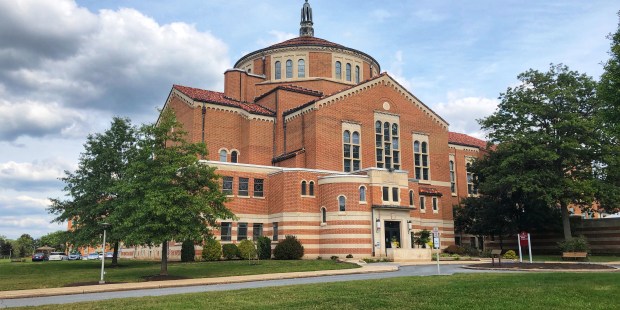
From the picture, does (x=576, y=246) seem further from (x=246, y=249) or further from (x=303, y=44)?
(x=303, y=44)

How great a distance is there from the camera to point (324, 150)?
160ft

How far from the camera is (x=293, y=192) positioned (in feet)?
145

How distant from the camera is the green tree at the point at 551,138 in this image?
147 ft

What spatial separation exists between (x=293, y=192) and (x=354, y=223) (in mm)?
5936

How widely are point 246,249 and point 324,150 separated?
41.2ft

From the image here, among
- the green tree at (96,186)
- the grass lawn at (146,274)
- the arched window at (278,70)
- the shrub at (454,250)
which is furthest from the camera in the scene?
the arched window at (278,70)

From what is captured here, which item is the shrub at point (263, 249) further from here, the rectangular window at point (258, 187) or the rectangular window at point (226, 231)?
the rectangular window at point (258, 187)

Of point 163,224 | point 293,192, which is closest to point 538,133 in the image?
point 293,192

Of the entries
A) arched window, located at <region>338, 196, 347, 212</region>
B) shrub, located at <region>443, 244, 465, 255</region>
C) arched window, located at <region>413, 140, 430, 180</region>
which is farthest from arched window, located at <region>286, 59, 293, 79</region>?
shrub, located at <region>443, 244, 465, 255</region>

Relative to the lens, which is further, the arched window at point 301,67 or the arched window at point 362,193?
the arched window at point 301,67

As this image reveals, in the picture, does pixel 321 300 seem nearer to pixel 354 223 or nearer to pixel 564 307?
pixel 564 307

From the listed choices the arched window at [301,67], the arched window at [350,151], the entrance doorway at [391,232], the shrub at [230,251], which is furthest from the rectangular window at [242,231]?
the arched window at [301,67]

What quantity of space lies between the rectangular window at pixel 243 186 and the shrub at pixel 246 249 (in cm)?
492

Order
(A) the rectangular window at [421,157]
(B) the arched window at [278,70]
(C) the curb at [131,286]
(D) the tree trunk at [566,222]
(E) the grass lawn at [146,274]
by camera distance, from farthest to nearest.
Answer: (B) the arched window at [278,70]
(A) the rectangular window at [421,157]
(D) the tree trunk at [566,222]
(E) the grass lawn at [146,274]
(C) the curb at [131,286]
